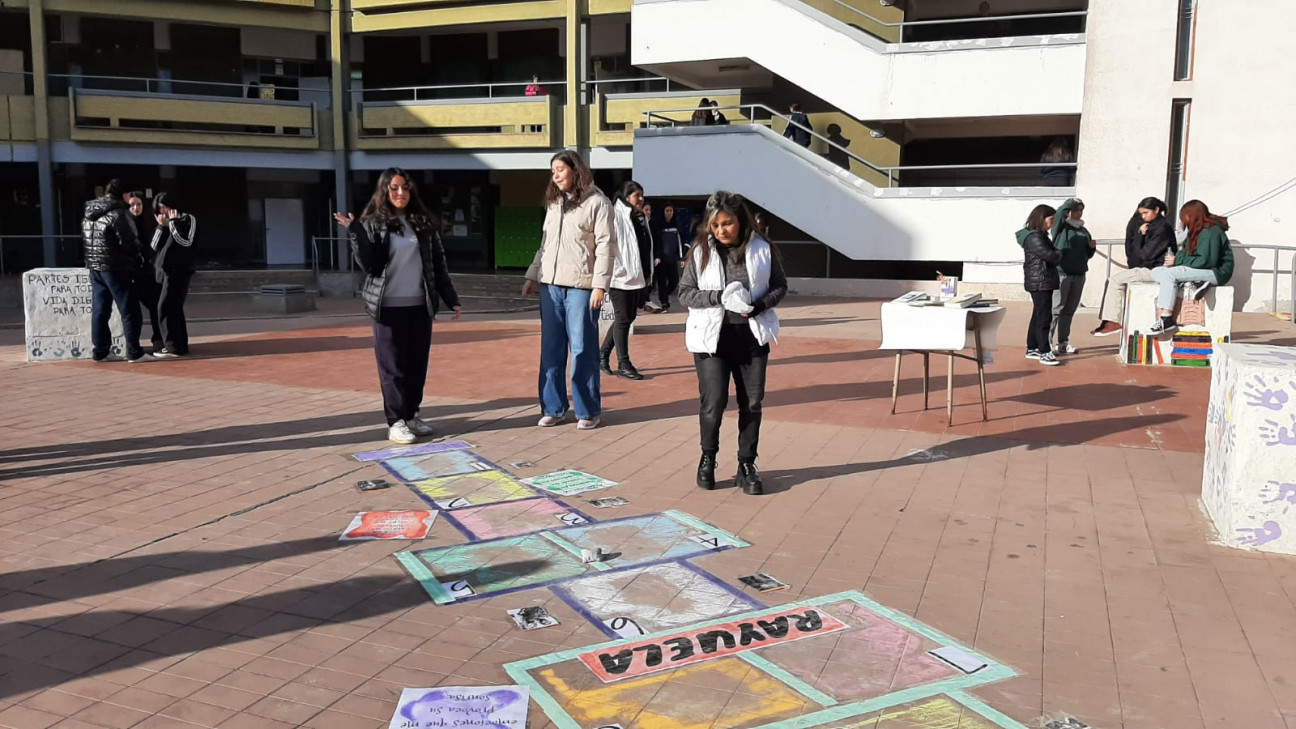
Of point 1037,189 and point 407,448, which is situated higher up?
point 1037,189

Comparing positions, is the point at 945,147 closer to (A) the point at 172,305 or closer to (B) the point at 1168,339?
(B) the point at 1168,339

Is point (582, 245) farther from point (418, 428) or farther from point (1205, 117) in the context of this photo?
point (1205, 117)

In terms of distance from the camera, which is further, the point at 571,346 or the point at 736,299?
the point at 571,346

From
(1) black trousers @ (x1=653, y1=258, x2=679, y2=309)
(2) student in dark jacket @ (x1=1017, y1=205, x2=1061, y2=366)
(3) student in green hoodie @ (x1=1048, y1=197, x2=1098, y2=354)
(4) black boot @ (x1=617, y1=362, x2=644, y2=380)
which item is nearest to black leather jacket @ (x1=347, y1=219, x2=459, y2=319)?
(4) black boot @ (x1=617, y1=362, x2=644, y2=380)

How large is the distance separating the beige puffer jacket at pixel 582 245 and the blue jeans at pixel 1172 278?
6.30 metres

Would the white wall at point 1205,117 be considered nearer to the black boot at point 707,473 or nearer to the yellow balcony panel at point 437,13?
the yellow balcony panel at point 437,13

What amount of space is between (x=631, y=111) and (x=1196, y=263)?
53.0 feet

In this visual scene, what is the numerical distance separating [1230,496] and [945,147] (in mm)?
18631

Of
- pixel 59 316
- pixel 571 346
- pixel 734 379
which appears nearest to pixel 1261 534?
pixel 734 379

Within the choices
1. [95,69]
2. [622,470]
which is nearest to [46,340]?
[622,470]

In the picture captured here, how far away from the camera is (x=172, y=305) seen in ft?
38.9

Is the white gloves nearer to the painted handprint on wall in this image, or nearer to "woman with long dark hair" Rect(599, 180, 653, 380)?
the painted handprint on wall

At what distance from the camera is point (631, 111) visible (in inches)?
982

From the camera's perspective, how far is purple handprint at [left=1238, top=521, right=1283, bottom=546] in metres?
5.20
